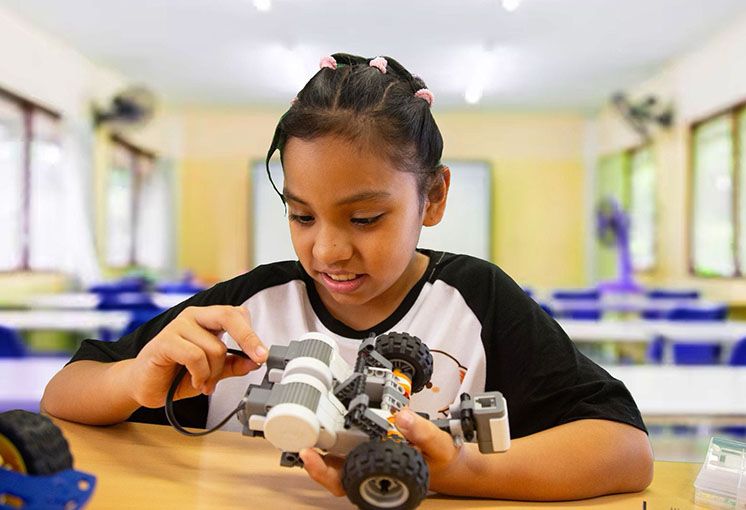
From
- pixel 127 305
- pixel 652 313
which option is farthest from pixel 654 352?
pixel 127 305

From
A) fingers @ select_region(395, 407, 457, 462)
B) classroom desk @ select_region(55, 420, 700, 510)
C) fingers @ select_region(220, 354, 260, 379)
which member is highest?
fingers @ select_region(220, 354, 260, 379)

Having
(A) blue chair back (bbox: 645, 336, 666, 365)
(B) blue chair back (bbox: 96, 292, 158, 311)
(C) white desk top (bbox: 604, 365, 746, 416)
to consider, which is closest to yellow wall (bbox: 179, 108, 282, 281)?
(B) blue chair back (bbox: 96, 292, 158, 311)

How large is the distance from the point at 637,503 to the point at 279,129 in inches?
20.5

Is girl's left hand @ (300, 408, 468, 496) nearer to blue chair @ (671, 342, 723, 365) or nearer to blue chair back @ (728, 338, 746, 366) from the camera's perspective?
blue chair back @ (728, 338, 746, 366)

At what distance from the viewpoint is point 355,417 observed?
0.45m

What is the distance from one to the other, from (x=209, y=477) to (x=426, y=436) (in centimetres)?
20

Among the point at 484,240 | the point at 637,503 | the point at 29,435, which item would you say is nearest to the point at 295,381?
the point at 29,435

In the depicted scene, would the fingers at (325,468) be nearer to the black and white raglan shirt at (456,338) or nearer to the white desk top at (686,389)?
the black and white raglan shirt at (456,338)

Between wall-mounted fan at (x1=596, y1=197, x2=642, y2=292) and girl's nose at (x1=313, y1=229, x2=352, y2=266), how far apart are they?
562 cm

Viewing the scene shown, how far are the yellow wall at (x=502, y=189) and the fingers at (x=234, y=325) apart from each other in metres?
8.01

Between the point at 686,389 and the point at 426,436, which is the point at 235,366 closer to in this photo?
the point at 426,436

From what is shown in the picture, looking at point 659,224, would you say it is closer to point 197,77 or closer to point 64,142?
point 197,77

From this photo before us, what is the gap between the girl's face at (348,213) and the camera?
0.71m

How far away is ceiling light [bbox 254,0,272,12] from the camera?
15.7ft
